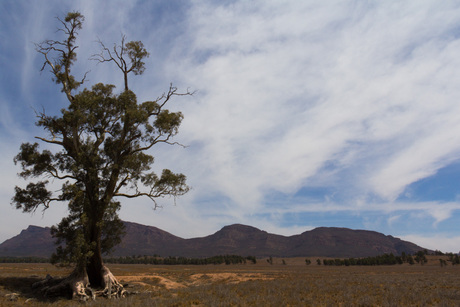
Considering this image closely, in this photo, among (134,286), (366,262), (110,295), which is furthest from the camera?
(366,262)

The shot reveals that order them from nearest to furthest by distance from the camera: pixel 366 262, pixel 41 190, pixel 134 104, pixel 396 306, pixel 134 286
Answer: pixel 396 306 < pixel 41 190 < pixel 134 104 < pixel 134 286 < pixel 366 262

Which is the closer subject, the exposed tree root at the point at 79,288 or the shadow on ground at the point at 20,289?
the shadow on ground at the point at 20,289

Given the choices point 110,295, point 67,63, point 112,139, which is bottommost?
point 110,295

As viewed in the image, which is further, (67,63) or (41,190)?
(67,63)

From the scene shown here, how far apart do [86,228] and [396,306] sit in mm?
20726

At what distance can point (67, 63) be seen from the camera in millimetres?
26188

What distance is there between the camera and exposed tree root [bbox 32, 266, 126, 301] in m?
20.8

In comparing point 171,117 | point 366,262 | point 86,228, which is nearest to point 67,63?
point 171,117

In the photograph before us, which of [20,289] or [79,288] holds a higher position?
[79,288]

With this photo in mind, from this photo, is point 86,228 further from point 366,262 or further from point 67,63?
point 366,262

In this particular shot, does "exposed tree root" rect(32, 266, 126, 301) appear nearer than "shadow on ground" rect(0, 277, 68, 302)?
No

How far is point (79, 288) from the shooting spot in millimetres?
20844

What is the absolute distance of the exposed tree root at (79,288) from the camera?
20.8m

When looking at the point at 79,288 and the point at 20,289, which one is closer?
the point at 79,288
